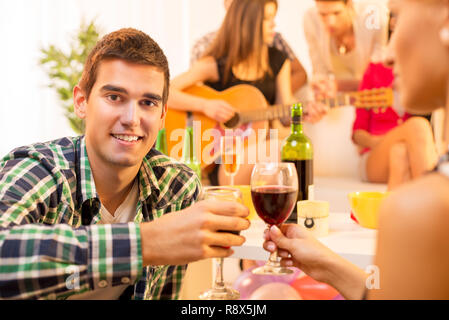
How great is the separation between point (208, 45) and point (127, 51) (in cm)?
282

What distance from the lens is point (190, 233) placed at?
898 mm

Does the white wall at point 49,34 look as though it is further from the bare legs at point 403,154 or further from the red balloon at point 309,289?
the red balloon at point 309,289

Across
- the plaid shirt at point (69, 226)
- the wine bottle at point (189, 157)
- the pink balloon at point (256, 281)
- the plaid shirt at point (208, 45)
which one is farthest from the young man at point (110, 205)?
the plaid shirt at point (208, 45)

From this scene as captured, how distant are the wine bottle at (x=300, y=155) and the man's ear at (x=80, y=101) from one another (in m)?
0.64

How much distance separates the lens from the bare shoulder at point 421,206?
1.73 feet

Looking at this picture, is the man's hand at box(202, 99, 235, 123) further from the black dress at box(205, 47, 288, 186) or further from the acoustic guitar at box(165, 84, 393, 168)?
the black dress at box(205, 47, 288, 186)

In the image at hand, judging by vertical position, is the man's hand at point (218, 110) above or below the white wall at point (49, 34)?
below

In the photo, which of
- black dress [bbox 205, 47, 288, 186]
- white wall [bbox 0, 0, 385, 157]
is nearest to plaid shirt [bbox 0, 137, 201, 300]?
black dress [bbox 205, 47, 288, 186]

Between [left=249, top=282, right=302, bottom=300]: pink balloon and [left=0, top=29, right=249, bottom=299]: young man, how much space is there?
607 millimetres

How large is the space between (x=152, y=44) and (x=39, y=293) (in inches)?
29.0

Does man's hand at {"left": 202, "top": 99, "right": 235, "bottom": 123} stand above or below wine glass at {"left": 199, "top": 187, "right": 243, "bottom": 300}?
above

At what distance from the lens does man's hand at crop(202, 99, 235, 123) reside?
384cm

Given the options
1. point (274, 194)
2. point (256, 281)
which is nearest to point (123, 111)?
point (274, 194)
